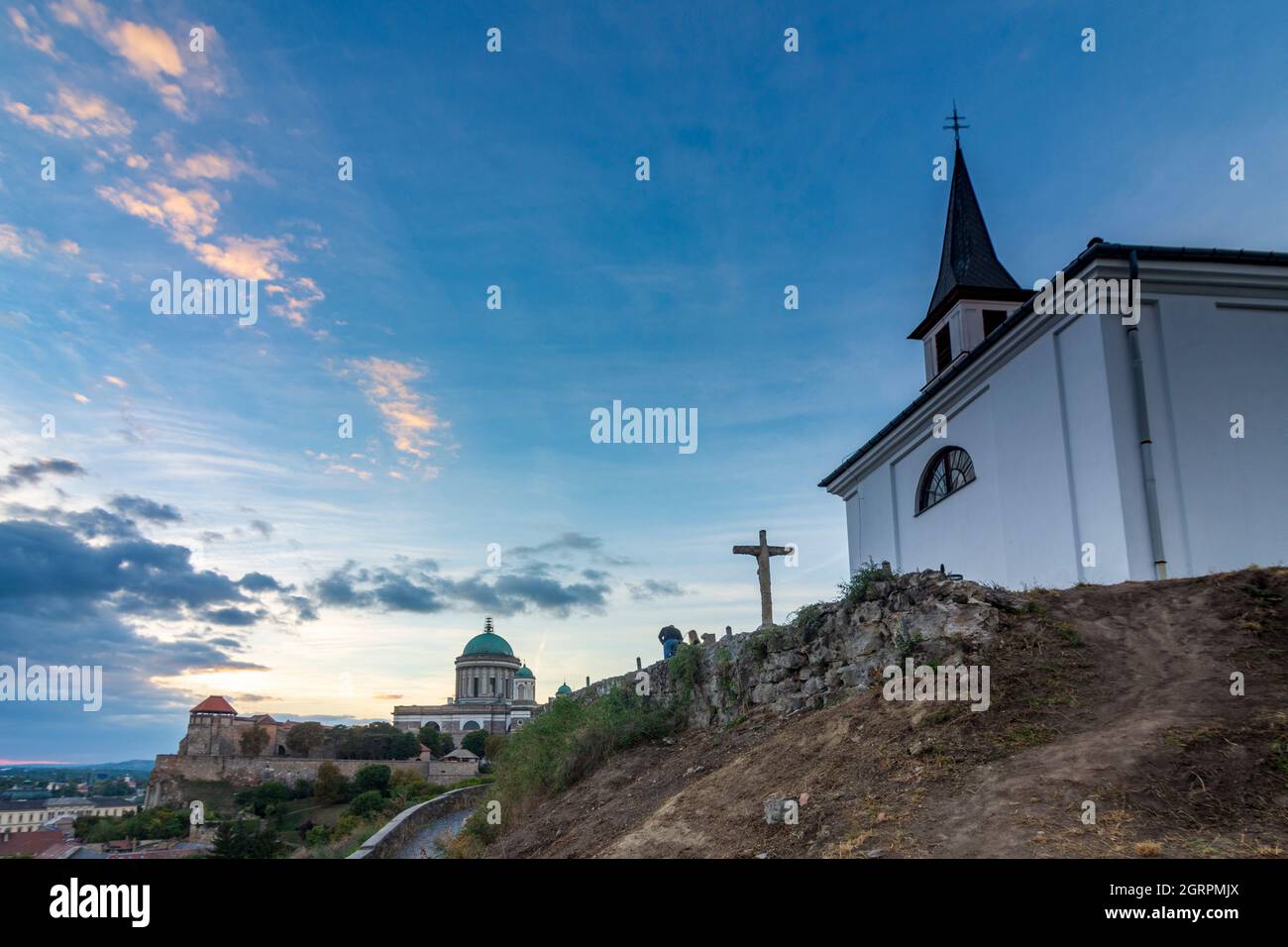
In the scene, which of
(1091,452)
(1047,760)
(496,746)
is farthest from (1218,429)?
(496,746)

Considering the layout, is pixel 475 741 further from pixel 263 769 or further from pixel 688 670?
pixel 688 670

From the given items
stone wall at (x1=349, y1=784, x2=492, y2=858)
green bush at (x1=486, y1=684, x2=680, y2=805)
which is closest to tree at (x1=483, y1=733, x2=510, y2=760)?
stone wall at (x1=349, y1=784, x2=492, y2=858)

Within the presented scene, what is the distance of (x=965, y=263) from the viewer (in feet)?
75.6

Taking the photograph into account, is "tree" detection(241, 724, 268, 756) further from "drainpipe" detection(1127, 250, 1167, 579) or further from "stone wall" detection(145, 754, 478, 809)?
"drainpipe" detection(1127, 250, 1167, 579)

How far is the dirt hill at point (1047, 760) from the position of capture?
5500mm

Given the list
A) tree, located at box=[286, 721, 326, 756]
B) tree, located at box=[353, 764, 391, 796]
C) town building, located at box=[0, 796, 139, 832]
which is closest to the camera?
town building, located at box=[0, 796, 139, 832]

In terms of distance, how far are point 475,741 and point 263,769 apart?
72.5ft

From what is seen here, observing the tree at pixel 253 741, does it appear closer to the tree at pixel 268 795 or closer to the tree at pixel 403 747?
the tree at pixel 268 795

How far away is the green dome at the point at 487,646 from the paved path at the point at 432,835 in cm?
8503

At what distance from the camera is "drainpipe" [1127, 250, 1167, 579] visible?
11.2m
